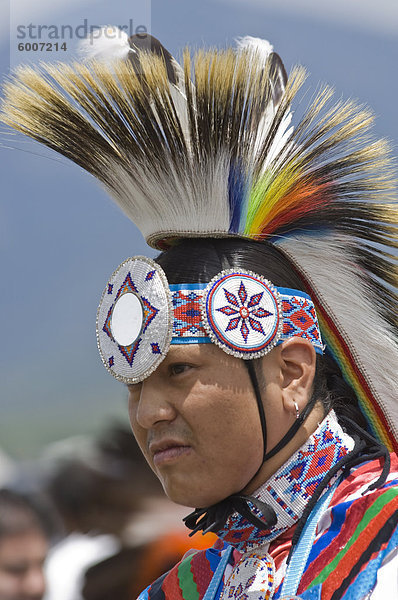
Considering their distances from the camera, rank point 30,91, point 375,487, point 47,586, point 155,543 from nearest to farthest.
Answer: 1. point 375,487
2. point 30,91
3. point 47,586
4. point 155,543

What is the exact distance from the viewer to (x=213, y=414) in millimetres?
2168

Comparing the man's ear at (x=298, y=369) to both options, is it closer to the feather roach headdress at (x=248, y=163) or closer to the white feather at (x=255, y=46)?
the feather roach headdress at (x=248, y=163)

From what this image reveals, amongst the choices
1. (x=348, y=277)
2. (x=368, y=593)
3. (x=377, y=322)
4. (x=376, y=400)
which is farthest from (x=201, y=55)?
(x=368, y=593)

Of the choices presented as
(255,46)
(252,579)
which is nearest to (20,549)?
(252,579)

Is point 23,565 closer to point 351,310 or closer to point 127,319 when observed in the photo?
point 127,319

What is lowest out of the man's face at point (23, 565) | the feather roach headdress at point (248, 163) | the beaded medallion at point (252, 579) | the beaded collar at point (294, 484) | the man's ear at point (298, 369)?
the man's face at point (23, 565)

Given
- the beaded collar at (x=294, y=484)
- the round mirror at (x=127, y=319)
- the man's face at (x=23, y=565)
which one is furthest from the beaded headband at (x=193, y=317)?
the man's face at (x=23, y=565)

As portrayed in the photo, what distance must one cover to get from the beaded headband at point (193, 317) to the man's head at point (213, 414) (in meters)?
0.03

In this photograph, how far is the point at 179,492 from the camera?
2.23 metres

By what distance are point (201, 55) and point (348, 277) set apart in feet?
2.54

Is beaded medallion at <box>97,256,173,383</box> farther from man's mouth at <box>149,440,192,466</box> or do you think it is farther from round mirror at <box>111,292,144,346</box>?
man's mouth at <box>149,440,192,466</box>

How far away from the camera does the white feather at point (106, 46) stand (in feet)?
8.35

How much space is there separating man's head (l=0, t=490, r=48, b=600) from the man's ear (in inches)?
93.8

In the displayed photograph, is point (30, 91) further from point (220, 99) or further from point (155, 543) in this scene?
point (155, 543)
